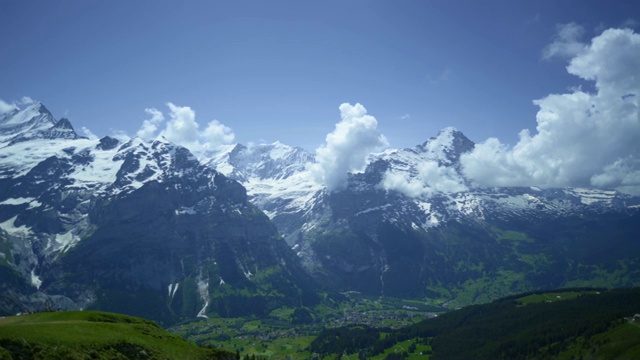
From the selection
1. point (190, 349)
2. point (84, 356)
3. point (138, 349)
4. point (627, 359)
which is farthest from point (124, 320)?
point (627, 359)

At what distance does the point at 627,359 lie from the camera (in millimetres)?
196750

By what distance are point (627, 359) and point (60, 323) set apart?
221 metres

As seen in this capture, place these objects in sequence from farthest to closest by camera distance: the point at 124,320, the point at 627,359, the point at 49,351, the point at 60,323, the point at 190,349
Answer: the point at 627,359, the point at 124,320, the point at 190,349, the point at 60,323, the point at 49,351

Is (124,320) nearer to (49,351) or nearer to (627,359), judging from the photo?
(49,351)

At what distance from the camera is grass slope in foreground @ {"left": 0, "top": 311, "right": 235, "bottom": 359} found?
9162 cm

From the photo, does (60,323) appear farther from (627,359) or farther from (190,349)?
(627,359)

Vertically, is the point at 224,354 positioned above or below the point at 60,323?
below

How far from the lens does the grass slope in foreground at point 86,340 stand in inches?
3607

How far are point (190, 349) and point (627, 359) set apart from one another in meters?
187

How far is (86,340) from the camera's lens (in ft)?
339

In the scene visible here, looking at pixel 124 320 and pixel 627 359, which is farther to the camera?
pixel 627 359

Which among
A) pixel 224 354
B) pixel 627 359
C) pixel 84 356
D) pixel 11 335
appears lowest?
pixel 627 359

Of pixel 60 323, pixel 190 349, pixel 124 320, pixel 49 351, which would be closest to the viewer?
pixel 49 351

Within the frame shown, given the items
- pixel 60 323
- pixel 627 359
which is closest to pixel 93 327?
pixel 60 323
